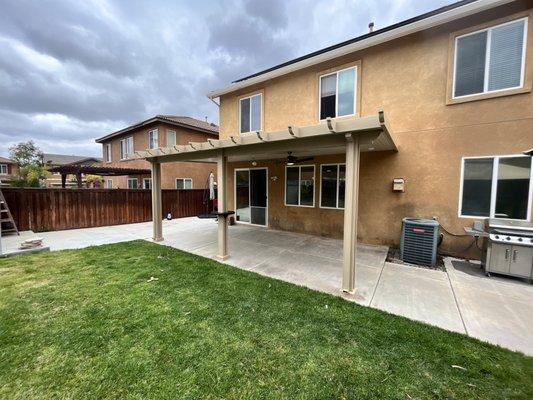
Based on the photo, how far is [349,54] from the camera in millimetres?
6770

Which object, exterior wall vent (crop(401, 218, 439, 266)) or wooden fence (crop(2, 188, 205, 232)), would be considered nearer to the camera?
exterior wall vent (crop(401, 218, 439, 266))

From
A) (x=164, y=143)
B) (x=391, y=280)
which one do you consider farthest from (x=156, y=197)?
(x=164, y=143)

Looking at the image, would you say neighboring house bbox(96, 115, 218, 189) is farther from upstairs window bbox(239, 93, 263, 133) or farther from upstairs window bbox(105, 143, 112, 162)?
upstairs window bbox(239, 93, 263, 133)

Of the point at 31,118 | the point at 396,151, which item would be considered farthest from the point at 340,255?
the point at 31,118

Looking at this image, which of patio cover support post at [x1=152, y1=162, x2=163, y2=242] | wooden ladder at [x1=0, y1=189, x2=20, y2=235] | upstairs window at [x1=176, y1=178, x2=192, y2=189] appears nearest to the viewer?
patio cover support post at [x1=152, y1=162, x2=163, y2=242]

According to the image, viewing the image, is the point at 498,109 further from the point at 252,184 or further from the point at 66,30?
the point at 66,30

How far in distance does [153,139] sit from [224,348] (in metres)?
14.4

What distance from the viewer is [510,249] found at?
171 inches

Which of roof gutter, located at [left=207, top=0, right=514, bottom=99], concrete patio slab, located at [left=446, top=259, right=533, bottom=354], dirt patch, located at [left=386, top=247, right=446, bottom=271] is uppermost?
roof gutter, located at [left=207, top=0, right=514, bottom=99]

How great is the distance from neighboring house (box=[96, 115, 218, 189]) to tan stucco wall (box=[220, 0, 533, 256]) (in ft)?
31.6

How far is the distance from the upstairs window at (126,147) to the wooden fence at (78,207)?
653cm

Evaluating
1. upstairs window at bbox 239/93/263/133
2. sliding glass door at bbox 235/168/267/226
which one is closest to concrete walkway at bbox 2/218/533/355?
sliding glass door at bbox 235/168/267/226

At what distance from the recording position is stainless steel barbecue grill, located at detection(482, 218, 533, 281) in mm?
4240

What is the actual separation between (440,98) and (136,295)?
795cm
